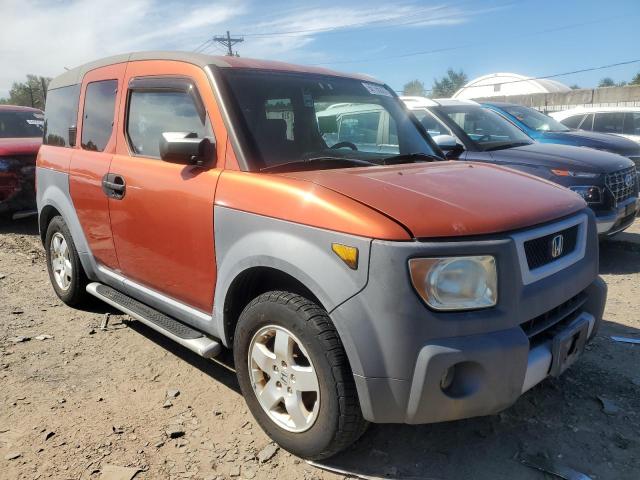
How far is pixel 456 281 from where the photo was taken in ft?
6.70

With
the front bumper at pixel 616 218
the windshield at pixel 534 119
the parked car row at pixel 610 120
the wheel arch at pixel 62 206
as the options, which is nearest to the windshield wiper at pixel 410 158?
the wheel arch at pixel 62 206

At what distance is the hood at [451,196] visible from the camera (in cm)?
208

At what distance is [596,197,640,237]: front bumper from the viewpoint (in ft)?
17.9

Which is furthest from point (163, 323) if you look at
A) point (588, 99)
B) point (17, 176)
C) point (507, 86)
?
point (507, 86)

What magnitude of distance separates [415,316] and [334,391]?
0.51m

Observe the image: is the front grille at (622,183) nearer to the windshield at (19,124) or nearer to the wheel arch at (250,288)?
the wheel arch at (250,288)

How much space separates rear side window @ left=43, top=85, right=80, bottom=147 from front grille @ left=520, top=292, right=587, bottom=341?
3.68 m

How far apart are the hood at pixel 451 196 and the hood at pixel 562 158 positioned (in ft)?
Result: 10.2

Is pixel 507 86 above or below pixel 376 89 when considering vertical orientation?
above

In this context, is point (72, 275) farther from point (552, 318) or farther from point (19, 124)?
point (19, 124)

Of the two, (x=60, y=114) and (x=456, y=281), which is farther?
(x=60, y=114)

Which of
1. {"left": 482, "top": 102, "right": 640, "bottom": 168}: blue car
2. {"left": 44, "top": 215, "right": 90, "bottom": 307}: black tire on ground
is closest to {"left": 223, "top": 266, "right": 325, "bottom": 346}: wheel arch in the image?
{"left": 44, "top": 215, "right": 90, "bottom": 307}: black tire on ground

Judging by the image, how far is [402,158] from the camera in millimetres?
3234

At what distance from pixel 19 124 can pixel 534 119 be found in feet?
28.2
